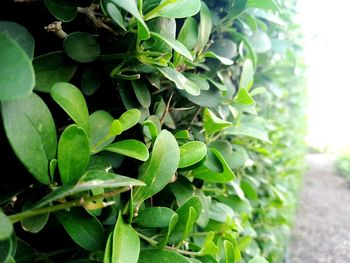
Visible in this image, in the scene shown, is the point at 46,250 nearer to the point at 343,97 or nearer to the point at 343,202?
the point at 343,202

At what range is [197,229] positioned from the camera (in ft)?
2.70

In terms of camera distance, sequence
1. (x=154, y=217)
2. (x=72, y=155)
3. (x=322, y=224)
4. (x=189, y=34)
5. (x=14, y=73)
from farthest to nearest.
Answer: (x=322, y=224) < (x=189, y=34) < (x=154, y=217) < (x=72, y=155) < (x=14, y=73)

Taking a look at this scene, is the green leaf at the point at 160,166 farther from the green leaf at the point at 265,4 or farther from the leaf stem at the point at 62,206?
the green leaf at the point at 265,4

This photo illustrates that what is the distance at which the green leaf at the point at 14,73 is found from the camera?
314 mm

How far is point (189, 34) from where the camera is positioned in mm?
667

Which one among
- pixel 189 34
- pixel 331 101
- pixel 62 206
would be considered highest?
pixel 189 34

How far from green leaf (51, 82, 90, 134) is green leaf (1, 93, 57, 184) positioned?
Result: 0.02 metres

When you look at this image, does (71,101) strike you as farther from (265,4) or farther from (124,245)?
(265,4)

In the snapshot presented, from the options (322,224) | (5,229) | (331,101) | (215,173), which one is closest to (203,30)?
(215,173)

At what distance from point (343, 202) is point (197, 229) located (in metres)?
5.62

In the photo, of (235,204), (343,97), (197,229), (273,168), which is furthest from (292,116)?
(343,97)

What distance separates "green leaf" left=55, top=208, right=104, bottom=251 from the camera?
47cm

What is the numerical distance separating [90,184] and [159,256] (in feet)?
0.66

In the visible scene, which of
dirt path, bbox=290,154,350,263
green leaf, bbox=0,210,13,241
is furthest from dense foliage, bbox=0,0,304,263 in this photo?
dirt path, bbox=290,154,350,263
